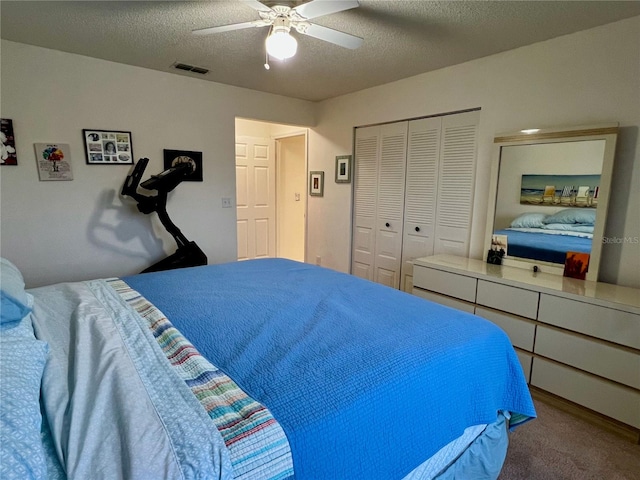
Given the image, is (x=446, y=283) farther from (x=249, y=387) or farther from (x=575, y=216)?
(x=249, y=387)

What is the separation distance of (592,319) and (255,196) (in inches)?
162

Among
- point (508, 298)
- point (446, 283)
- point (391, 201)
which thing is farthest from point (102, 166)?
point (508, 298)

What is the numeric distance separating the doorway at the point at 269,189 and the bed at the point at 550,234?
2742 mm

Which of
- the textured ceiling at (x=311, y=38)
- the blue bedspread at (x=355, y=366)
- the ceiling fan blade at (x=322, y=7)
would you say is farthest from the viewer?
the textured ceiling at (x=311, y=38)

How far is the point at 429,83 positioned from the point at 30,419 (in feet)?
11.2

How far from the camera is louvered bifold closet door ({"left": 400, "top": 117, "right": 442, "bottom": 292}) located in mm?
3209

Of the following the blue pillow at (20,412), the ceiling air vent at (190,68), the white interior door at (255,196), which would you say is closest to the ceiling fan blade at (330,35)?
the ceiling air vent at (190,68)

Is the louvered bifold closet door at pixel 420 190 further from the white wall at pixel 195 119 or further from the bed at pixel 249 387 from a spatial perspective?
the bed at pixel 249 387

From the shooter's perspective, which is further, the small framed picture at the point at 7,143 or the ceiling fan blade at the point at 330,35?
the small framed picture at the point at 7,143

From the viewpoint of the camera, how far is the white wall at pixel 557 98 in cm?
212

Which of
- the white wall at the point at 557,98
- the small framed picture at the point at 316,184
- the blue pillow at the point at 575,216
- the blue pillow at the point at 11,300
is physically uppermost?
the white wall at the point at 557,98

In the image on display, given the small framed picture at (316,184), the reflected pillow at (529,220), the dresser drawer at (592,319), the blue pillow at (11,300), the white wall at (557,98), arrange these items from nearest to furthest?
the blue pillow at (11,300) < the dresser drawer at (592,319) < the white wall at (557,98) < the reflected pillow at (529,220) < the small framed picture at (316,184)

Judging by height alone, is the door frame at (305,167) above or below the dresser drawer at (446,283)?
above

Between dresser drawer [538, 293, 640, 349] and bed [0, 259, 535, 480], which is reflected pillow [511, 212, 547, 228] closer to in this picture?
dresser drawer [538, 293, 640, 349]
